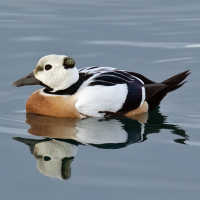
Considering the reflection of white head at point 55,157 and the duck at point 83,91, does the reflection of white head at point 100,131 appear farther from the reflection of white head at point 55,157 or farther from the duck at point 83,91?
the reflection of white head at point 55,157

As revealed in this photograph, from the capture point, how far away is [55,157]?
6.72 metres

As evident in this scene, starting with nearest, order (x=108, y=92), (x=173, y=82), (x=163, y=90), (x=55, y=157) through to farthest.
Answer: (x=55, y=157)
(x=108, y=92)
(x=163, y=90)
(x=173, y=82)

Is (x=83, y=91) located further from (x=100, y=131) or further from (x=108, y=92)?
(x=100, y=131)

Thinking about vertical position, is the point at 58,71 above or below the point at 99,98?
above

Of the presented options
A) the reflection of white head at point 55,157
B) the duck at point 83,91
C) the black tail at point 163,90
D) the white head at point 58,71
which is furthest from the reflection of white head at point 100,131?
the black tail at point 163,90

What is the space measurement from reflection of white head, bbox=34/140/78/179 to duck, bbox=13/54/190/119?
1061 mm

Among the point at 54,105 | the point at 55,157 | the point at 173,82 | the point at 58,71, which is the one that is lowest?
the point at 55,157

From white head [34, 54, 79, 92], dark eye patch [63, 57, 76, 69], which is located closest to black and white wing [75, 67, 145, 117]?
white head [34, 54, 79, 92]

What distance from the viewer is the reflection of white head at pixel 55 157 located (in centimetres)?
Result: 630

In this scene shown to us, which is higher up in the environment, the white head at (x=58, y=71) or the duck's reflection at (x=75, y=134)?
the white head at (x=58, y=71)

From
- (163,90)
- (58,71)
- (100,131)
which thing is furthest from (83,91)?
(163,90)

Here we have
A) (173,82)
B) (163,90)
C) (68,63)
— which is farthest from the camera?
(173,82)

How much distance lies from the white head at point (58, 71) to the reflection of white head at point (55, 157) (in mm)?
1265

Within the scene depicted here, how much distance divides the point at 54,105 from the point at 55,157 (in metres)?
1.69
